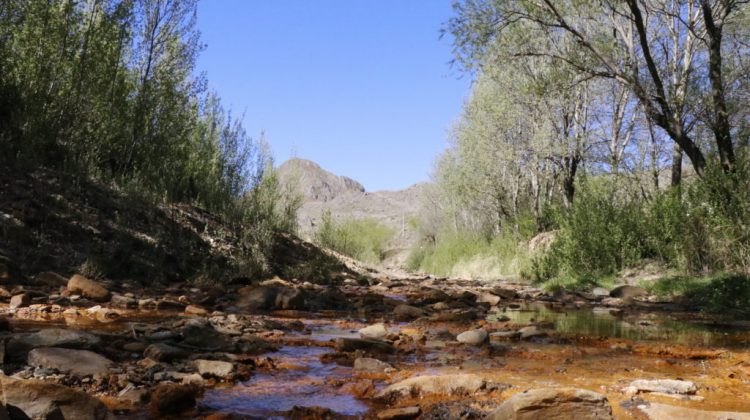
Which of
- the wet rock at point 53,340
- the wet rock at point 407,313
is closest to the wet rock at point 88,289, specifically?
the wet rock at point 53,340

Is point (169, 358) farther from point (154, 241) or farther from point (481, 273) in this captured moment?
point (481, 273)

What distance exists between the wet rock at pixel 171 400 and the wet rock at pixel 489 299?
9.09 meters

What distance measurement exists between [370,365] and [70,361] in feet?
8.18

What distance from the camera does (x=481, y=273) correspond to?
80.9 feet

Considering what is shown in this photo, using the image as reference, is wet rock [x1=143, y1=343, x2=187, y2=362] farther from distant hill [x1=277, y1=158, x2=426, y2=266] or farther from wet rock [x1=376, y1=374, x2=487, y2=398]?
distant hill [x1=277, y1=158, x2=426, y2=266]

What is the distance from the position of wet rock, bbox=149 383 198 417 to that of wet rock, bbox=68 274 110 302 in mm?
5271

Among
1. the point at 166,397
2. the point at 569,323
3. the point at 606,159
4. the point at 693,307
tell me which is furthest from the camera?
the point at 606,159

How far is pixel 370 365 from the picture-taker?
5027mm

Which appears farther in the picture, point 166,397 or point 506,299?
point 506,299

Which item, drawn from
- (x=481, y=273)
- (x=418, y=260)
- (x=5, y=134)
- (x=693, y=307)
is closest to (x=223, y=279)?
(x=5, y=134)

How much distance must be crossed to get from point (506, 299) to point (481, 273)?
11.9 metres

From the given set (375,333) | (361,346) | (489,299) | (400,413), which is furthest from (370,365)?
(489,299)

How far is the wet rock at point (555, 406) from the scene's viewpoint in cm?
322

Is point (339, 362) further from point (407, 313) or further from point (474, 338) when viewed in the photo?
point (407, 313)
